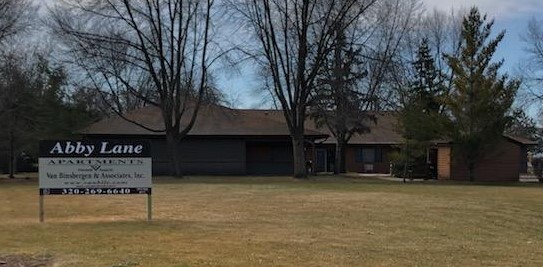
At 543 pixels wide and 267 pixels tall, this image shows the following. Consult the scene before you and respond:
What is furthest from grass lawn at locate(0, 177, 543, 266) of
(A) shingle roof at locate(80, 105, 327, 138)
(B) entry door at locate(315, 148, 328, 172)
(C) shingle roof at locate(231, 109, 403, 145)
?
(B) entry door at locate(315, 148, 328, 172)

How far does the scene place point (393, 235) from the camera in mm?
13812

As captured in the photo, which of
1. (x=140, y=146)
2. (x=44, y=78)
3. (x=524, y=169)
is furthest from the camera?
(x=524, y=169)

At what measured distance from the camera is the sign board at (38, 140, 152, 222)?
16.4m

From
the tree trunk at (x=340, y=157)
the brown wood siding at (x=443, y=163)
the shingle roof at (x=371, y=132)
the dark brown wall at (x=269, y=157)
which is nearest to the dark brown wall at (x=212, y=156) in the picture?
the dark brown wall at (x=269, y=157)

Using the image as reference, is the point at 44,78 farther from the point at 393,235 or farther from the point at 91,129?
the point at 393,235

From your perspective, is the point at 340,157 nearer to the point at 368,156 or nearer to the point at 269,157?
the point at 269,157

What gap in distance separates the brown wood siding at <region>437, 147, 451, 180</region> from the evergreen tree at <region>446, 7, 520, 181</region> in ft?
8.37

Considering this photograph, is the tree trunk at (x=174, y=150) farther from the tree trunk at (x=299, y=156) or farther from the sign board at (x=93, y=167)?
the sign board at (x=93, y=167)

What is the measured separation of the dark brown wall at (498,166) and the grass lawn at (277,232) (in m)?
22.9

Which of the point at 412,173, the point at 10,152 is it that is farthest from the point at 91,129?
the point at 412,173

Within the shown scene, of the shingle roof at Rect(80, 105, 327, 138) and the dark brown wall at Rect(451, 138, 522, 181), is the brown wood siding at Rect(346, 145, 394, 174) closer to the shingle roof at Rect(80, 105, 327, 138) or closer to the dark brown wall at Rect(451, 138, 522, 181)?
the shingle roof at Rect(80, 105, 327, 138)

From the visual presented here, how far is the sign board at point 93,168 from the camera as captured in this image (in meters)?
16.4

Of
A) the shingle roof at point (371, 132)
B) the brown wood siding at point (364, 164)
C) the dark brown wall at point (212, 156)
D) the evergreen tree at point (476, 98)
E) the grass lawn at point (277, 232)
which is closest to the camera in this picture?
the grass lawn at point (277, 232)

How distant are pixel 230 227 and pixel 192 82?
32.9m
